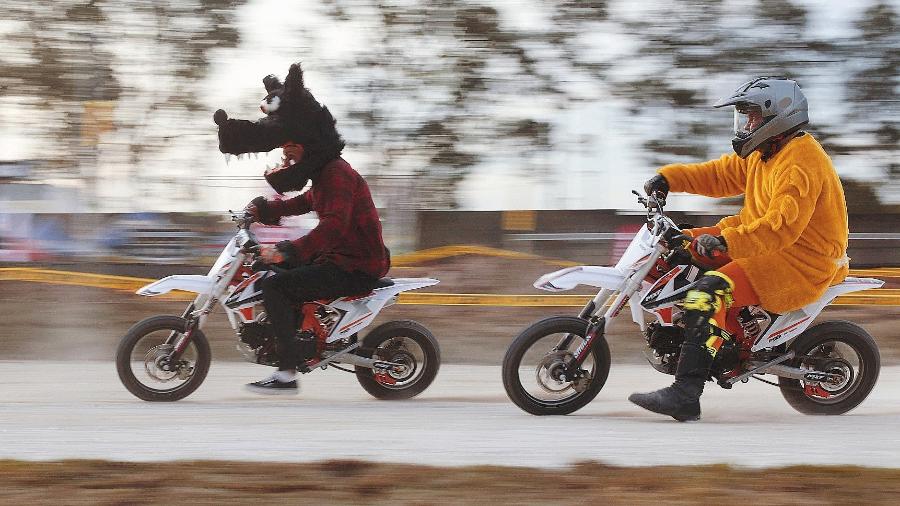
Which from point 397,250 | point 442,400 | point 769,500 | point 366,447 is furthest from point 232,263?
point 397,250

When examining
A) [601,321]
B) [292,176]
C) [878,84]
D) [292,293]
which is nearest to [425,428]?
[601,321]

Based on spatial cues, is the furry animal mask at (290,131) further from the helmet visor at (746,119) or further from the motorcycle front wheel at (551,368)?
the helmet visor at (746,119)

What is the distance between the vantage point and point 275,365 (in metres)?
6.15

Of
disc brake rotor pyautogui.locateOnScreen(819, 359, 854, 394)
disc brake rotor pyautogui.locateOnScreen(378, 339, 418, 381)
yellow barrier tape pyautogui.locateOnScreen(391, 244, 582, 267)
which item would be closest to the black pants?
disc brake rotor pyautogui.locateOnScreen(378, 339, 418, 381)

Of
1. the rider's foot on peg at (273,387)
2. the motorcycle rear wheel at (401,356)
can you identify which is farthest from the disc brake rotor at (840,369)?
the rider's foot on peg at (273,387)

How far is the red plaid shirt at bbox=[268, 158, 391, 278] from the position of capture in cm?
617

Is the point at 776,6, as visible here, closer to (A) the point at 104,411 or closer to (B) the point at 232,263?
(B) the point at 232,263

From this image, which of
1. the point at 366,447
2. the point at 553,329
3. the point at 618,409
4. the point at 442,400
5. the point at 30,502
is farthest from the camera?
the point at 442,400

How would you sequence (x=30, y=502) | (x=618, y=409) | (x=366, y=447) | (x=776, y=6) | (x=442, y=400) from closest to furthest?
1. (x=30, y=502)
2. (x=366, y=447)
3. (x=618, y=409)
4. (x=442, y=400)
5. (x=776, y=6)

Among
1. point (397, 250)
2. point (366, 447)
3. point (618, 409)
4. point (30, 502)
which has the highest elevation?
point (30, 502)

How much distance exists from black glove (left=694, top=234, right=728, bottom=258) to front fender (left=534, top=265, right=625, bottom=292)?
463 millimetres

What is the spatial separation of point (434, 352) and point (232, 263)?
127cm

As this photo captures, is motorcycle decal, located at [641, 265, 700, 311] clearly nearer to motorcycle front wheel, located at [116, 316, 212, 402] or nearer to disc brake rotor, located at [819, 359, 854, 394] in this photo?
disc brake rotor, located at [819, 359, 854, 394]

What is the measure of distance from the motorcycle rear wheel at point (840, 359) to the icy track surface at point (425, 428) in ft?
0.40
